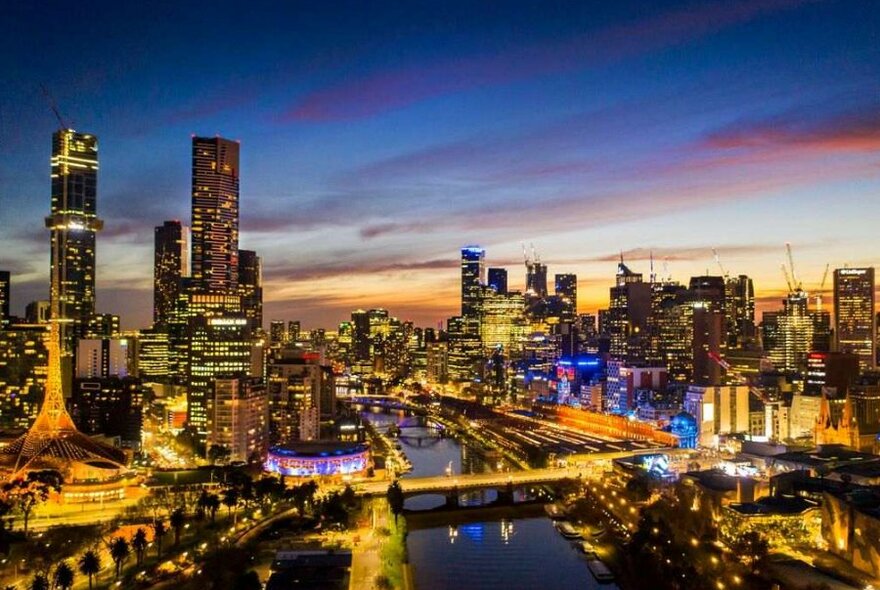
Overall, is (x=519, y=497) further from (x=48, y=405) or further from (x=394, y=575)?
(x=48, y=405)

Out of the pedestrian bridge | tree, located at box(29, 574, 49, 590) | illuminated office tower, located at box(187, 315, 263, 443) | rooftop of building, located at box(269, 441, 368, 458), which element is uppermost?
illuminated office tower, located at box(187, 315, 263, 443)

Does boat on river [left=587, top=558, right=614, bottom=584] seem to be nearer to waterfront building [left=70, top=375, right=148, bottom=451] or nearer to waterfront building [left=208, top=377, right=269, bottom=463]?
waterfront building [left=208, top=377, right=269, bottom=463]

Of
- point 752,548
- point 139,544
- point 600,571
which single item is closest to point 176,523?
point 139,544

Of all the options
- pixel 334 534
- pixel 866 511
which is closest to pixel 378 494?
pixel 334 534

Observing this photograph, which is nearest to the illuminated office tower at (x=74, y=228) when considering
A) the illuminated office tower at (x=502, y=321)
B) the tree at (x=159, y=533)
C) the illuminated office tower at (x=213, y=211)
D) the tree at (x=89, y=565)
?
the illuminated office tower at (x=213, y=211)

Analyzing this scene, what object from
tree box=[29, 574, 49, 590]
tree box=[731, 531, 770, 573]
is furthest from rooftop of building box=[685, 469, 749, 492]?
tree box=[29, 574, 49, 590]

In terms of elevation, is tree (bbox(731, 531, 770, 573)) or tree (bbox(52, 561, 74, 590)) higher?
tree (bbox(52, 561, 74, 590))
